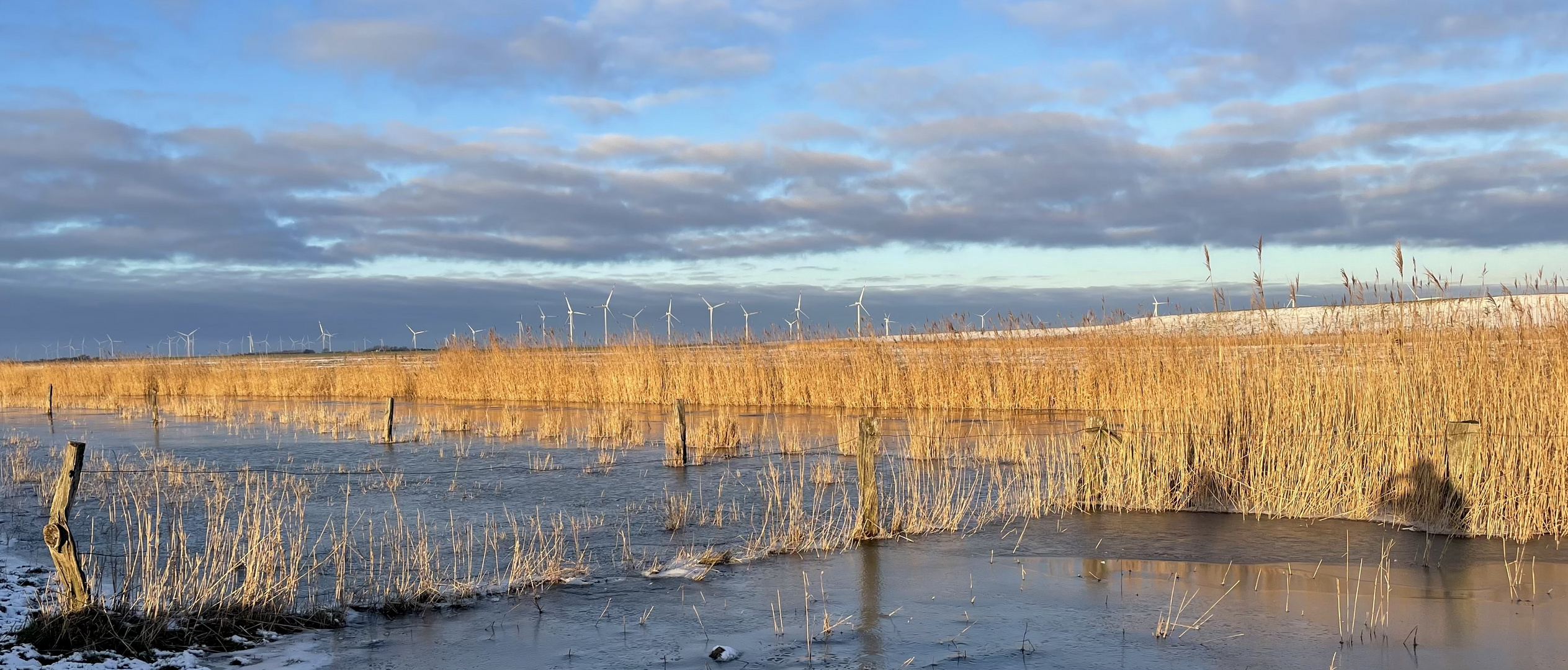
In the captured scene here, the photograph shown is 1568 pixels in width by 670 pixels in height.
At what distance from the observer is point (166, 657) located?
17.4 feet

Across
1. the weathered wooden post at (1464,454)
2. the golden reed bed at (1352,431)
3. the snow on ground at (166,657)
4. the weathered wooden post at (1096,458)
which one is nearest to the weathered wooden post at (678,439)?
the golden reed bed at (1352,431)

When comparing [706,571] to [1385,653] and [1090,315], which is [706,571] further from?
[1090,315]

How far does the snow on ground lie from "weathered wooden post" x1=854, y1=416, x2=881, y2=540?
4122 mm

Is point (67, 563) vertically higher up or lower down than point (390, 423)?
higher up

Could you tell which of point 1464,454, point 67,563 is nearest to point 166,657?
point 67,563

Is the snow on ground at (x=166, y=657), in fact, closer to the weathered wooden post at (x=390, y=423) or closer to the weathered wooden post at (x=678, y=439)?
the weathered wooden post at (x=678, y=439)

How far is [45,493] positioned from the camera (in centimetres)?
1073

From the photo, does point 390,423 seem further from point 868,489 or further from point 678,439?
point 868,489

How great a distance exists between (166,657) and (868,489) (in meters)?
4.97

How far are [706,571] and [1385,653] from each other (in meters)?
4.02

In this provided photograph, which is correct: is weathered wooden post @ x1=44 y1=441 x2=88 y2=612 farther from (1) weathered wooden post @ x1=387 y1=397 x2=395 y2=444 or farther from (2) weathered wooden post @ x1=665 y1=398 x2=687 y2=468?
(1) weathered wooden post @ x1=387 y1=397 x2=395 y2=444

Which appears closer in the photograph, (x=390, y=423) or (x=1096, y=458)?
(x=1096, y=458)

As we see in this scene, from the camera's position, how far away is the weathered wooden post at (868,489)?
8.38m

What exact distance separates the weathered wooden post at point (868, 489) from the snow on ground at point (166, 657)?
13.5 feet
